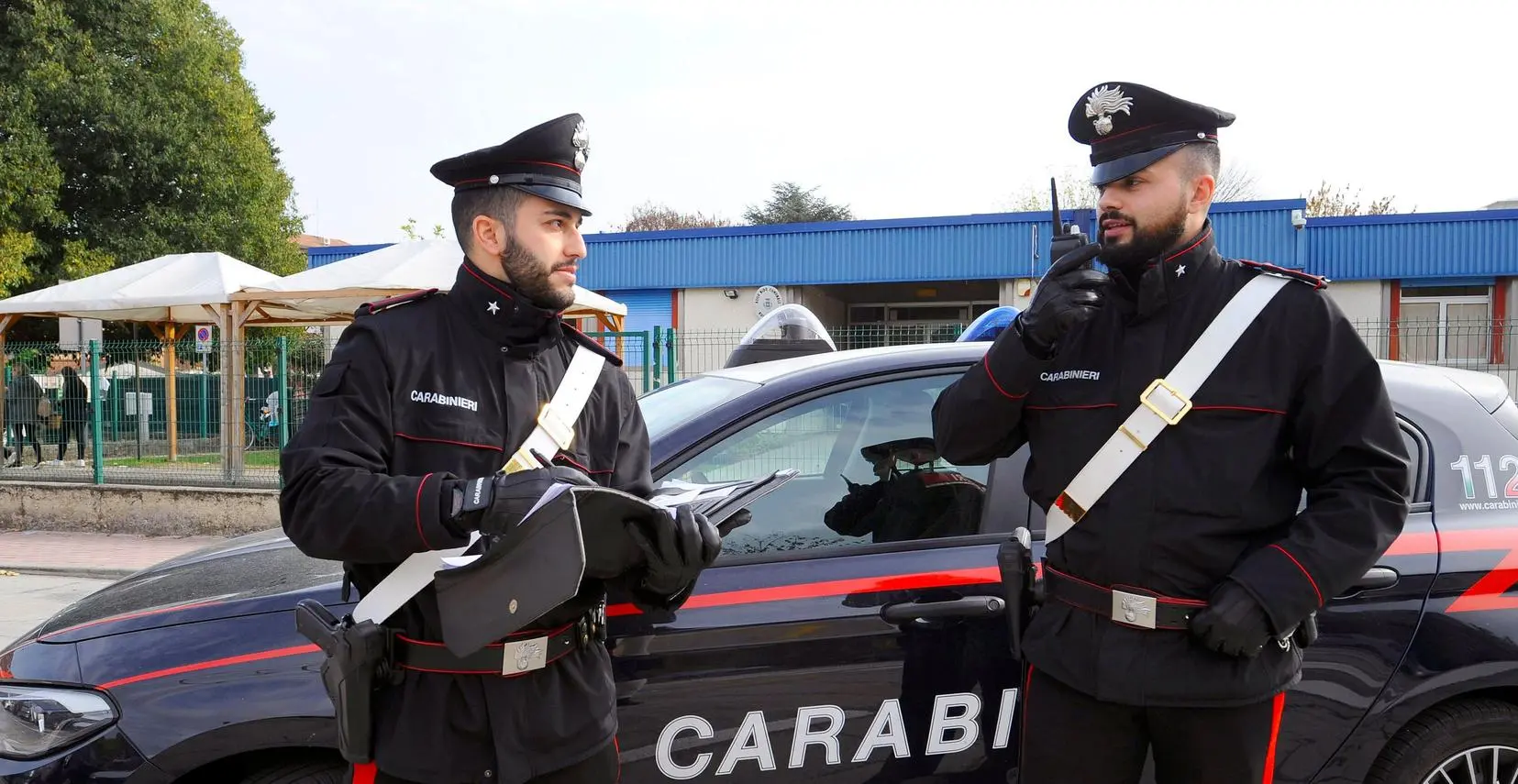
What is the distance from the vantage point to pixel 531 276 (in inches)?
77.3

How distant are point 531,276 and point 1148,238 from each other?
1208mm

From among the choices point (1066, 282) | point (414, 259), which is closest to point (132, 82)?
point (414, 259)

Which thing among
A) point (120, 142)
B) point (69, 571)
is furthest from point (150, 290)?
point (120, 142)

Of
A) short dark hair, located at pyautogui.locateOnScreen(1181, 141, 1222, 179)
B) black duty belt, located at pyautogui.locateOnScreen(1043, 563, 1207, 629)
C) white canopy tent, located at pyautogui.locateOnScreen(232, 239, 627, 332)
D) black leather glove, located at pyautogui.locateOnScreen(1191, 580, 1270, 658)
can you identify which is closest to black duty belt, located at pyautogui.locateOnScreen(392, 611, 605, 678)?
black duty belt, located at pyautogui.locateOnScreen(1043, 563, 1207, 629)

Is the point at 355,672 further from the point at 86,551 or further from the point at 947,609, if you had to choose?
the point at 86,551

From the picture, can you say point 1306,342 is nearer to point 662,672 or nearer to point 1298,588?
point 1298,588

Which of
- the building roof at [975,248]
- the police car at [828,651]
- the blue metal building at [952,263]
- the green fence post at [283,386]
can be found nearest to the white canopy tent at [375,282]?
the green fence post at [283,386]

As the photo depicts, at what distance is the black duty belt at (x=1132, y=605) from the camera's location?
197cm

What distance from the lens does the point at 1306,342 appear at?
2.01 metres

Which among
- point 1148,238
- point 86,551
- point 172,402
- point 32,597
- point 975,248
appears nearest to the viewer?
point 1148,238

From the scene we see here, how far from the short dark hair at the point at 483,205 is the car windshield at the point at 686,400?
30.6 inches

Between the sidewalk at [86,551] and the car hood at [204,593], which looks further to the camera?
the sidewalk at [86,551]

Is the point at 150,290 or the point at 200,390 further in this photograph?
the point at 150,290

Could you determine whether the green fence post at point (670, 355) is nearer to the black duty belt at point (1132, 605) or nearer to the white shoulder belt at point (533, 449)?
the white shoulder belt at point (533, 449)
